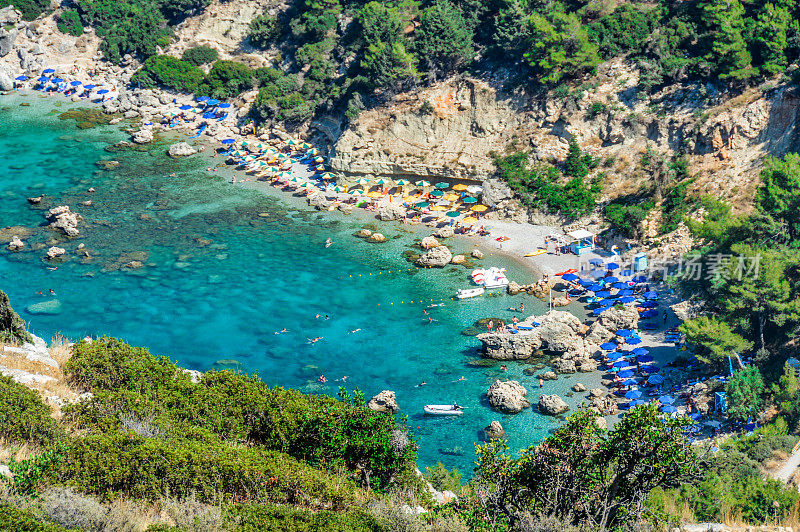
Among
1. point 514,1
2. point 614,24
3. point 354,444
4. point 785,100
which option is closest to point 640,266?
point 785,100

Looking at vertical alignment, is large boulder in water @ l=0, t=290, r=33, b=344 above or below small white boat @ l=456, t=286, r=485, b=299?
above

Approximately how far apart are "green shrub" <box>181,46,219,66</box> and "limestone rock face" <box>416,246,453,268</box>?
185ft

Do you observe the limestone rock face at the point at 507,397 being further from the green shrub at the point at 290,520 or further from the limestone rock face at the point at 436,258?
the green shrub at the point at 290,520

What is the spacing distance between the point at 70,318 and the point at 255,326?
15.0 meters

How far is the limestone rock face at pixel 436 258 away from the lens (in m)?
66.2

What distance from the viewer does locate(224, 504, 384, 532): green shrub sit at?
75.8 ft

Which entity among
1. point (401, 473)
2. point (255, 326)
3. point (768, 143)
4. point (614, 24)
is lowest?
point (255, 326)

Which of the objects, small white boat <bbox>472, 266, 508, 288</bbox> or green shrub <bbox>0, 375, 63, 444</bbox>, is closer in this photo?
green shrub <bbox>0, 375, 63, 444</bbox>

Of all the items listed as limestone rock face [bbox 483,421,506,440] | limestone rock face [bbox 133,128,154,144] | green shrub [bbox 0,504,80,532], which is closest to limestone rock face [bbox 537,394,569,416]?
limestone rock face [bbox 483,421,506,440]

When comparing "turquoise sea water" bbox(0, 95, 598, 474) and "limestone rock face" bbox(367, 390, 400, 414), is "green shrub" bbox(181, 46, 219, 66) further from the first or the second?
"limestone rock face" bbox(367, 390, 400, 414)

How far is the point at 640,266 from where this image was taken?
206 ft

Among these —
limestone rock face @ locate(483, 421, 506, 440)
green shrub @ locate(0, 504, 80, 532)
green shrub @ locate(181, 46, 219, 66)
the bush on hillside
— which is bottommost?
limestone rock face @ locate(483, 421, 506, 440)

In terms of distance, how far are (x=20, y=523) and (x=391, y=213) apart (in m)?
56.6

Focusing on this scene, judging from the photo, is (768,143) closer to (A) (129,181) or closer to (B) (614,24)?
(B) (614,24)
